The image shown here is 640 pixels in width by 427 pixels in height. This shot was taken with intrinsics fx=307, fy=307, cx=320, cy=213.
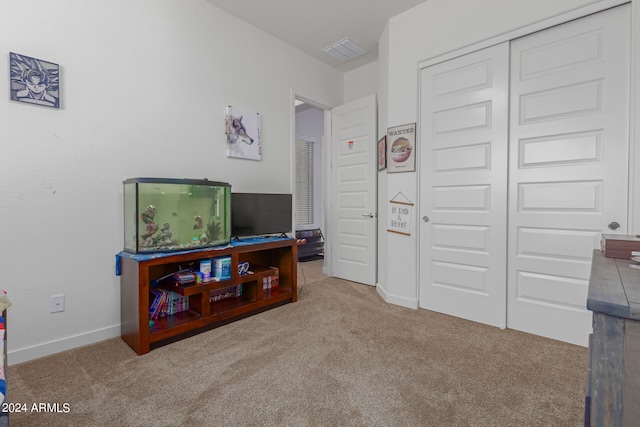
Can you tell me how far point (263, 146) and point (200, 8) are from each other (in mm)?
1309

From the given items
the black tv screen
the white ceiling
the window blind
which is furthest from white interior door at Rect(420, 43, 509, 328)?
the window blind

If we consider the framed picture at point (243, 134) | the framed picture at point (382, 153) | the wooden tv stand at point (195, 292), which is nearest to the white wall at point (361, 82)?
the framed picture at point (382, 153)

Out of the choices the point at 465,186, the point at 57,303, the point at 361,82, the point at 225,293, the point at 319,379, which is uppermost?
the point at 361,82

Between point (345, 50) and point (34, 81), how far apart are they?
114 inches

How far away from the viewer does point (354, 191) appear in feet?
12.6

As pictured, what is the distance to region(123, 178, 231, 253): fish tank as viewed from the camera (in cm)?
207

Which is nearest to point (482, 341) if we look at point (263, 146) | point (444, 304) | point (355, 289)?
point (444, 304)

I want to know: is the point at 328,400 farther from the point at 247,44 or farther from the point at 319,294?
the point at 247,44

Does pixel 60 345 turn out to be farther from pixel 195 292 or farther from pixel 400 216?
pixel 400 216

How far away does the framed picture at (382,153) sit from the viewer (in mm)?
3242

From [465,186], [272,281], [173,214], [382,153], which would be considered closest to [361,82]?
[382,153]

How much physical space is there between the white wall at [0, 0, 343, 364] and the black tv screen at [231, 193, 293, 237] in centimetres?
35

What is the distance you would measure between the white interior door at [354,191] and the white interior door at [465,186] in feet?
2.79

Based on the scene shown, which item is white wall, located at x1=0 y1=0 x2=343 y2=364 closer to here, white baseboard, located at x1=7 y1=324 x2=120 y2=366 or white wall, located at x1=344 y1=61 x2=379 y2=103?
white baseboard, located at x1=7 y1=324 x2=120 y2=366
